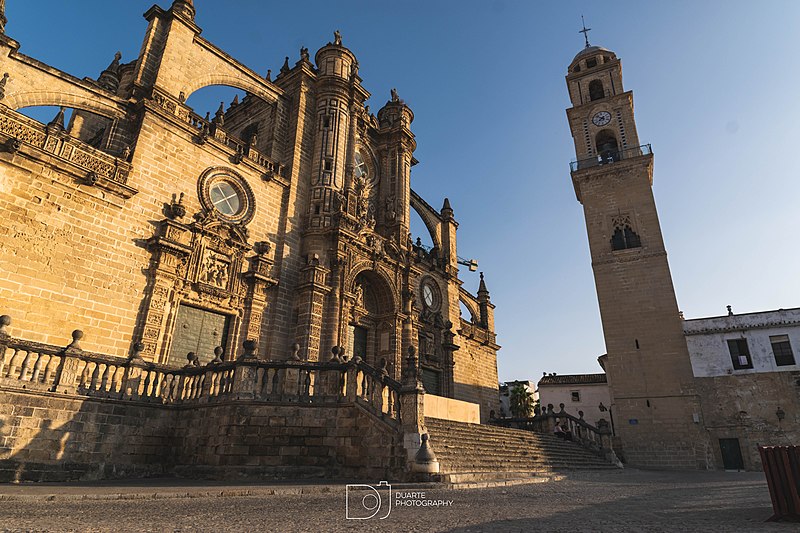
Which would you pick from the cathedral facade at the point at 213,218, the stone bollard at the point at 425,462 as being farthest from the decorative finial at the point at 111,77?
the stone bollard at the point at 425,462

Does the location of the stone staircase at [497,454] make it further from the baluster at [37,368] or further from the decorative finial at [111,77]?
the decorative finial at [111,77]

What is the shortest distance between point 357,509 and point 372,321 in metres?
16.3

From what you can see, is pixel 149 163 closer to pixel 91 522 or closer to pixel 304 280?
pixel 304 280

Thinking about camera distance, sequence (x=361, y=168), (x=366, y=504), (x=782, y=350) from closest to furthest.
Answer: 1. (x=366, y=504)
2. (x=782, y=350)
3. (x=361, y=168)

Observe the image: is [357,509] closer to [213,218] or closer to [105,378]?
[105,378]

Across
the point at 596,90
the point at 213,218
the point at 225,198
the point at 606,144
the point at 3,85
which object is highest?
the point at 596,90

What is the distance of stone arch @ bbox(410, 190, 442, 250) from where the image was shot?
29.9 meters


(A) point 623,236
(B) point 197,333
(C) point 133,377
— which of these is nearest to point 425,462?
(C) point 133,377

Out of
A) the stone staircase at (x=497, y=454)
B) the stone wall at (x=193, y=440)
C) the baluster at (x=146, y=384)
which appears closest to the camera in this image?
the stone wall at (x=193, y=440)

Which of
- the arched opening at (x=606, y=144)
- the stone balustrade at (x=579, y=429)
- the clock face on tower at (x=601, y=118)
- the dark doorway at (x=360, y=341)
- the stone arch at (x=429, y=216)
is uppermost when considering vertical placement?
the clock face on tower at (x=601, y=118)

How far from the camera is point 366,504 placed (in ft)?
18.7

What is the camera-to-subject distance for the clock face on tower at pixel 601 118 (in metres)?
30.5

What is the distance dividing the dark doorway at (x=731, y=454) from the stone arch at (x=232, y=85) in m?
27.2

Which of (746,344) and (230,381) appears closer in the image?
(230,381)
